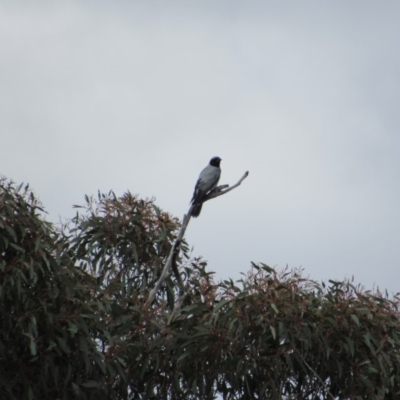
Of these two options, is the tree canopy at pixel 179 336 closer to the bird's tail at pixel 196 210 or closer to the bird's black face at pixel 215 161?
the bird's tail at pixel 196 210

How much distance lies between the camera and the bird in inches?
471

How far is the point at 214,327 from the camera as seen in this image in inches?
391

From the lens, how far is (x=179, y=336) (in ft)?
33.4

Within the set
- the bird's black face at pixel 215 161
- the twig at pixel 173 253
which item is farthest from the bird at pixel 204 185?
the twig at pixel 173 253

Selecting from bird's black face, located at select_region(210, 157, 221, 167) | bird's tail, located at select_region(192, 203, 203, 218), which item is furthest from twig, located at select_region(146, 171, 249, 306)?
bird's black face, located at select_region(210, 157, 221, 167)

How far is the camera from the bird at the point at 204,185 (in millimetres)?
11961

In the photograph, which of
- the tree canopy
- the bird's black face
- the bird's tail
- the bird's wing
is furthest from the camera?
the bird's black face

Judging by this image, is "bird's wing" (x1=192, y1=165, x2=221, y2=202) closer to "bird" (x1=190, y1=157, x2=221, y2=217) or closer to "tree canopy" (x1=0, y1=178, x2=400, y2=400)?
"bird" (x1=190, y1=157, x2=221, y2=217)

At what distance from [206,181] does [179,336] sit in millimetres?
2752

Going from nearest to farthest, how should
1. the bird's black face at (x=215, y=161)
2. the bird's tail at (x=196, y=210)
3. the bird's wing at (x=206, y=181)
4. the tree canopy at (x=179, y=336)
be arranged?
the tree canopy at (x=179, y=336) → the bird's tail at (x=196, y=210) → the bird's wing at (x=206, y=181) → the bird's black face at (x=215, y=161)

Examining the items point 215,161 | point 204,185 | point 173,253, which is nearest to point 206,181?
point 204,185

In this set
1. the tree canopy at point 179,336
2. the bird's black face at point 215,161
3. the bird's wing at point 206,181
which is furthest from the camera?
the bird's black face at point 215,161

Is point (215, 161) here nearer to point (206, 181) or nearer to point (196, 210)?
point (206, 181)

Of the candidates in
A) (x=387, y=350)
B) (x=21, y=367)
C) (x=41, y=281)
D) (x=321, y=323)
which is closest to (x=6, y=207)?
(x=41, y=281)
